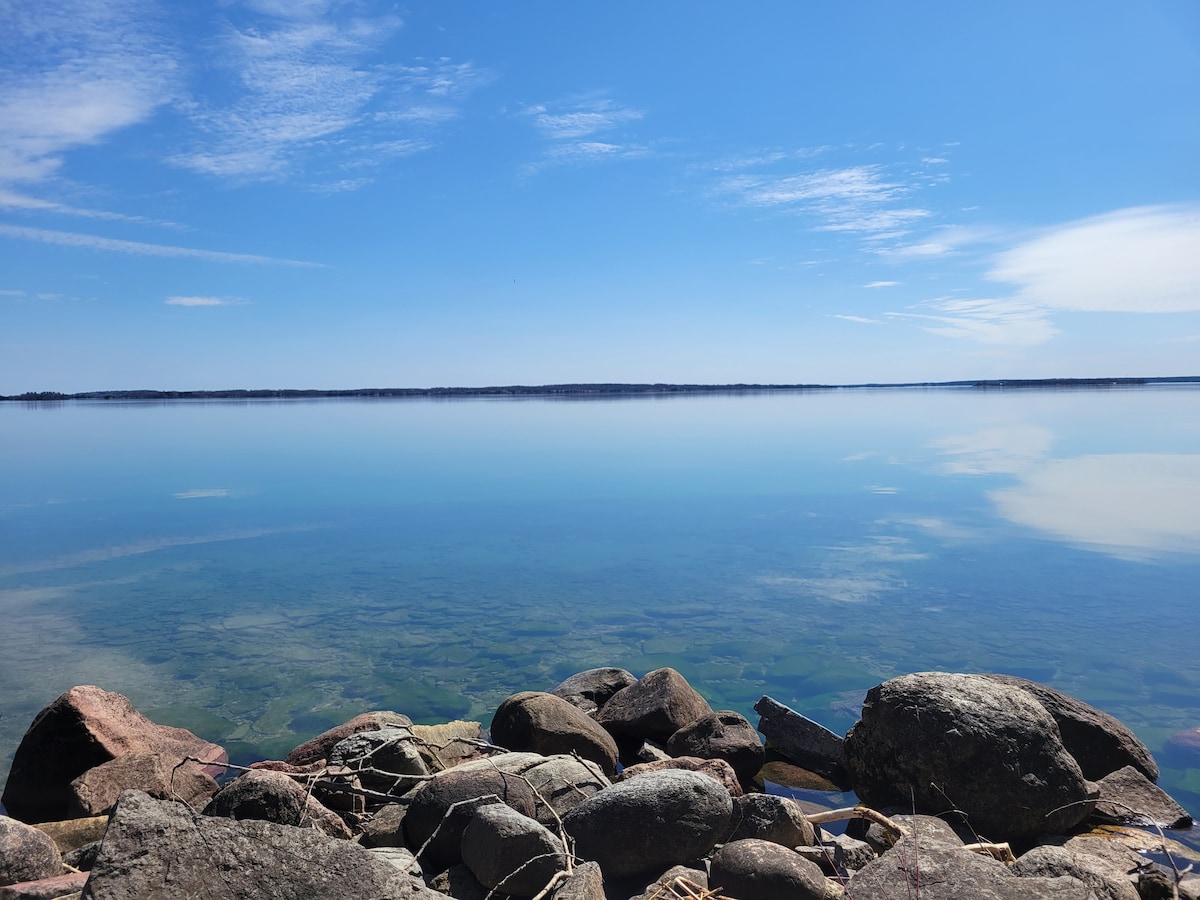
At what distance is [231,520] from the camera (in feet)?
72.6

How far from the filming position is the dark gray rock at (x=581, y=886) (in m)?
4.11

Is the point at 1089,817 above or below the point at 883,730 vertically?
below

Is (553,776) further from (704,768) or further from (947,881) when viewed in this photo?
(947,881)

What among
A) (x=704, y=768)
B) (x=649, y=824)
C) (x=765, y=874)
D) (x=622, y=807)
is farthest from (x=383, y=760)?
(x=765, y=874)

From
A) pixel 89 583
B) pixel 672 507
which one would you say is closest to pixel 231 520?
pixel 89 583

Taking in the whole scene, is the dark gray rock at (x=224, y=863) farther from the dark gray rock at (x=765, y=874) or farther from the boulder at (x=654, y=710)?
the boulder at (x=654, y=710)

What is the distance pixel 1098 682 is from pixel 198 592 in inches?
540

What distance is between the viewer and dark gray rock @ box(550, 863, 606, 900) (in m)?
4.11

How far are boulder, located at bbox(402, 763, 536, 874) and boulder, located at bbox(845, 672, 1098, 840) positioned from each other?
2899 mm

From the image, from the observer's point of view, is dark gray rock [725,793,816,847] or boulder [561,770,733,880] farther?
dark gray rock [725,793,816,847]

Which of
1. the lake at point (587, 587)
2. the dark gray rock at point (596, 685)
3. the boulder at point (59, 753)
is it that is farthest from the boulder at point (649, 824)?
the lake at point (587, 587)

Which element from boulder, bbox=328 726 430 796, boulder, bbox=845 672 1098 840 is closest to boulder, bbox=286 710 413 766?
boulder, bbox=328 726 430 796

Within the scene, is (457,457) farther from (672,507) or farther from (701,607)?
(701,607)

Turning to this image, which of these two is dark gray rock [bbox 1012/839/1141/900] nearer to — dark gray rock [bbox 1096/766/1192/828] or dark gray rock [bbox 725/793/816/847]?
dark gray rock [bbox 725/793/816/847]
